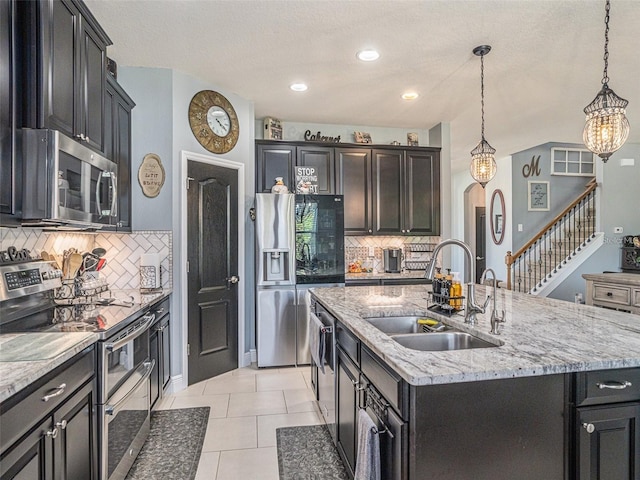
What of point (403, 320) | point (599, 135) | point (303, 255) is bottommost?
point (403, 320)

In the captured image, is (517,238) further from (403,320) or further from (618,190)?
(403,320)

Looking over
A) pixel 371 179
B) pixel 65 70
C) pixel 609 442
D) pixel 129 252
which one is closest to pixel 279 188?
pixel 371 179

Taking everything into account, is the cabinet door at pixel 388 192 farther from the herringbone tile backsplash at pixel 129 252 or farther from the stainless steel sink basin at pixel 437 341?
the stainless steel sink basin at pixel 437 341

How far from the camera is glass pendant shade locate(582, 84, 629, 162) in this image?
7.74 feet

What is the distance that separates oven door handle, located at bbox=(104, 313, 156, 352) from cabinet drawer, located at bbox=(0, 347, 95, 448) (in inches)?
4.8

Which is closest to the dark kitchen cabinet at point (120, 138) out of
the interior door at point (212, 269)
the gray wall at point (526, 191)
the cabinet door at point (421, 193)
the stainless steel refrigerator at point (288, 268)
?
the interior door at point (212, 269)

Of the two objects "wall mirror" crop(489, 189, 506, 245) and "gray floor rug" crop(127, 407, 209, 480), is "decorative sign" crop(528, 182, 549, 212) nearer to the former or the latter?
"wall mirror" crop(489, 189, 506, 245)

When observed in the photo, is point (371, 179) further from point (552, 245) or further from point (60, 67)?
point (552, 245)

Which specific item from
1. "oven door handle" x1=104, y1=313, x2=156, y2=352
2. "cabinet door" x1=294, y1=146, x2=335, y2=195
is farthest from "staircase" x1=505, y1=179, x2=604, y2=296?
"oven door handle" x1=104, y1=313, x2=156, y2=352

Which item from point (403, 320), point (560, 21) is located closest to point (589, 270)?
point (560, 21)

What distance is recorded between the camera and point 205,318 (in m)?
3.69

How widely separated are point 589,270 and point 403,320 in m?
5.69

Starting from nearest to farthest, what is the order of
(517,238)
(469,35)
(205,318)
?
(469,35), (205,318), (517,238)

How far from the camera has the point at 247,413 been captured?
3.00 metres
